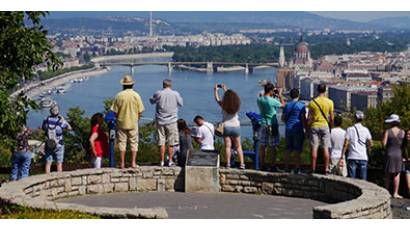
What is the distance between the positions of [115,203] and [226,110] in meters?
1.43

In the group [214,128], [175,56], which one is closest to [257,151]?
[214,128]

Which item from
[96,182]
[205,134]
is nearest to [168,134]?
[205,134]

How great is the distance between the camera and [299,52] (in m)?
173

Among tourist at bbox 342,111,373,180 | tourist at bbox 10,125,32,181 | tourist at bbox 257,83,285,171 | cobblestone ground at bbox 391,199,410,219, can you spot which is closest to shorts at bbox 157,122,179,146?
tourist at bbox 257,83,285,171

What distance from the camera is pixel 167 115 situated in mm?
9453

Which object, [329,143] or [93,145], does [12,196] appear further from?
[329,143]

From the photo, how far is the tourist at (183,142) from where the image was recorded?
9.59 meters

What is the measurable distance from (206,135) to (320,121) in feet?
4.59

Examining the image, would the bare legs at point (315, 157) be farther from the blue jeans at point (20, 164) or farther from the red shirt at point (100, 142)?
the blue jeans at point (20, 164)

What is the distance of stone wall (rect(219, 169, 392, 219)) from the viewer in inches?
288

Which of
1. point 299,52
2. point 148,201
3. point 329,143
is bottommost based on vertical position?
point 299,52

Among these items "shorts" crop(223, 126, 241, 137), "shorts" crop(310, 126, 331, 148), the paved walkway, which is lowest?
the paved walkway

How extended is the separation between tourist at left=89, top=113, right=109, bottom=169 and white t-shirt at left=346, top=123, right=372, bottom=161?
2.40 metres

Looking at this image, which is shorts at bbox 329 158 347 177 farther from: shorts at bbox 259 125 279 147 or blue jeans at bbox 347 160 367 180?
shorts at bbox 259 125 279 147
